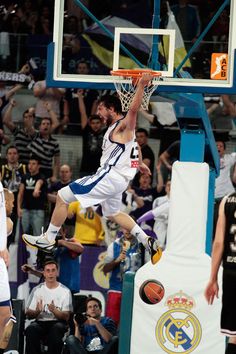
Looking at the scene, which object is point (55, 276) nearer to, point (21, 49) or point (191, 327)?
point (191, 327)

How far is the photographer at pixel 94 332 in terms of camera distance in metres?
14.0

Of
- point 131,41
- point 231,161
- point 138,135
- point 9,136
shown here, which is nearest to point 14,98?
point 9,136

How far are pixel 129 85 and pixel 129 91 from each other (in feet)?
0.32

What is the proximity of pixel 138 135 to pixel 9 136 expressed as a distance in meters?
2.77

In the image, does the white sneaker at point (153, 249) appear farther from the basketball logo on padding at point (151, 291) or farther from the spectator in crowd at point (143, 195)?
the spectator in crowd at point (143, 195)

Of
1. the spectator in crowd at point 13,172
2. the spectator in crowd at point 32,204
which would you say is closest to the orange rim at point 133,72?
the spectator in crowd at point 32,204

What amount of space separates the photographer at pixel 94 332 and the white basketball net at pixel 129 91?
3481 mm

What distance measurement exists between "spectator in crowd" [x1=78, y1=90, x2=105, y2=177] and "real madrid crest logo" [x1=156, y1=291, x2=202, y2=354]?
17.5 ft

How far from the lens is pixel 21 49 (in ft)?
66.2

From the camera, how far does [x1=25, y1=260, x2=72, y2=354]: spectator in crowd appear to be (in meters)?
14.6

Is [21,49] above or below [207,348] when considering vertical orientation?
above

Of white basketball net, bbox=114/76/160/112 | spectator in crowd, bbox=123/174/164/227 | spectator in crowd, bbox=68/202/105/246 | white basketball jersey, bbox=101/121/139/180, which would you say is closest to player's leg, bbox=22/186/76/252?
white basketball jersey, bbox=101/121/139/180

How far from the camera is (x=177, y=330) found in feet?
46.3

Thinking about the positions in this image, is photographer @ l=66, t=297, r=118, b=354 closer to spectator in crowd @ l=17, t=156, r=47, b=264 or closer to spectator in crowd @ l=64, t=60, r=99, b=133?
spectator in crowd @ l=17, t=156, r=47, b=264
